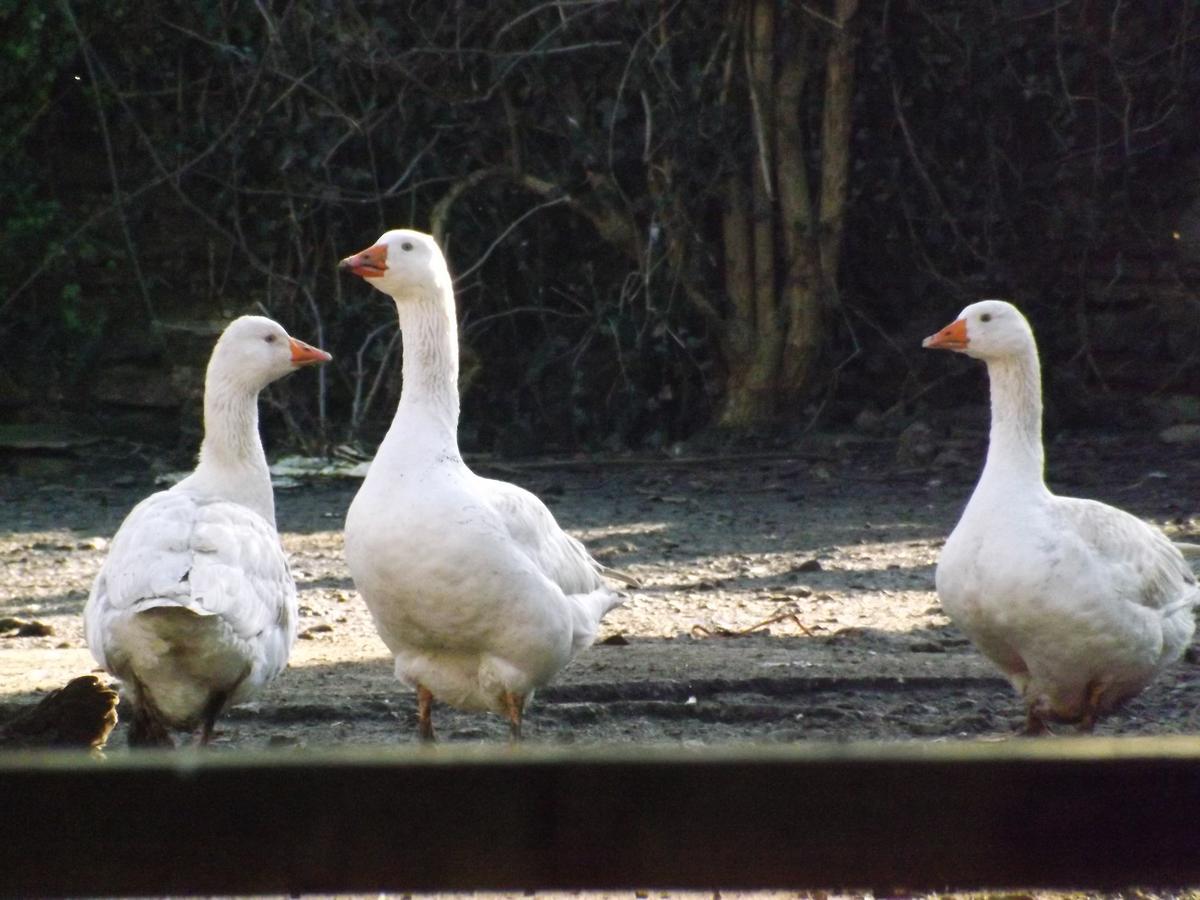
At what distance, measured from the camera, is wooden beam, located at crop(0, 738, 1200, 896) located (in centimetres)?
155

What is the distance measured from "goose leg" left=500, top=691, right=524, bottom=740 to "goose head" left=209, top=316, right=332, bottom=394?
5.52ft

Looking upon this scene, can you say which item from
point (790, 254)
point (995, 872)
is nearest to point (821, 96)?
point (790, 254)

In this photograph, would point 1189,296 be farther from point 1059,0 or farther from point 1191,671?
point 1191,671

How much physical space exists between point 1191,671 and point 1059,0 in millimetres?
5801

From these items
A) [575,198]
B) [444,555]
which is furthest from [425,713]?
[575,198]

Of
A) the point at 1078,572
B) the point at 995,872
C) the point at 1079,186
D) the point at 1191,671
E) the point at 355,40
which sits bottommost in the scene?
the point at 1191,671

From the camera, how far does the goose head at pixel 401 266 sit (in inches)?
209

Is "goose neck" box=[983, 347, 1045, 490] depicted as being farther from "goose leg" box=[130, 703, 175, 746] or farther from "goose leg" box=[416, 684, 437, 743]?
"goose leg" box=[130, 703, 175, 746]

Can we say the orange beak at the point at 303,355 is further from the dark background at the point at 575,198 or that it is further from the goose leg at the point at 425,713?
the dark background at the point at 575,198

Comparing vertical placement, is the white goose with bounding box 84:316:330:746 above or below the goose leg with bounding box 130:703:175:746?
above

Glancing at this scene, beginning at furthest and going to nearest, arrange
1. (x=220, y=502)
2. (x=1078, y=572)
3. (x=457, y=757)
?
(x=220, y=502) < (x=1078, y=572) < (x=457, y=757)

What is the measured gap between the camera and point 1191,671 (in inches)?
250

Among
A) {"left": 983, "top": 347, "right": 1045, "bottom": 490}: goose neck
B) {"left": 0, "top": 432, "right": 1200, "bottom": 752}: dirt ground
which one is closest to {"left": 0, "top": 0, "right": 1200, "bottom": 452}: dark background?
{"left": 0, "top": 432, "right": 1200, "bottom": 752}: dirt ground

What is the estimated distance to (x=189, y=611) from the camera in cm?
464
